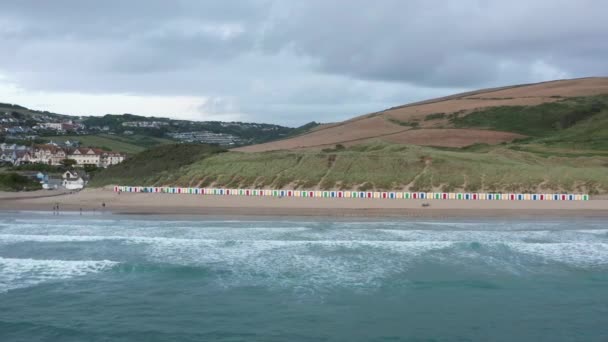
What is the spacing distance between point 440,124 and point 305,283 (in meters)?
80.9

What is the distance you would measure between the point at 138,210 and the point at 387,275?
2436 centimetres

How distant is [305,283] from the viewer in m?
19.6

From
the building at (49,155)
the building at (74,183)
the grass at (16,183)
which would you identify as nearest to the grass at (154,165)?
the building at (74,183)

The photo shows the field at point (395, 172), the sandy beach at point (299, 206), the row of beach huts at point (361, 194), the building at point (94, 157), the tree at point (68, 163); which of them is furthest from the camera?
the building at point (94, 157)

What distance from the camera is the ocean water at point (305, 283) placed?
14.9m

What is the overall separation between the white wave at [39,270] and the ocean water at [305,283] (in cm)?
7

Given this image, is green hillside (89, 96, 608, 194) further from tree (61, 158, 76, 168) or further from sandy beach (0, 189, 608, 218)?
tree (61, 158, 76, 168)

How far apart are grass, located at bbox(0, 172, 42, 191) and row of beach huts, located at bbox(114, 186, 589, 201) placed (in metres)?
12.4

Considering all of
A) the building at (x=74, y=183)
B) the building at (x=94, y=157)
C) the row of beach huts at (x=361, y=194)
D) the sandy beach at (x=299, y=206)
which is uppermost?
the building at (x=94, y=157)

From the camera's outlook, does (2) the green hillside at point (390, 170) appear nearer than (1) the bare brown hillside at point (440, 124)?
Yes

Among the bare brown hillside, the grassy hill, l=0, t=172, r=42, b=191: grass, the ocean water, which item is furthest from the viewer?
the bare brown hillside

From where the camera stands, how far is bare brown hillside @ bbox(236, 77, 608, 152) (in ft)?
272

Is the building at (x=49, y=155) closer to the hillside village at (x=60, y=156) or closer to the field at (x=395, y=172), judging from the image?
the hillside village at (x=60, y=156)

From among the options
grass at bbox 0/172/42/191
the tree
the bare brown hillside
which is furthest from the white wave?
the tree
